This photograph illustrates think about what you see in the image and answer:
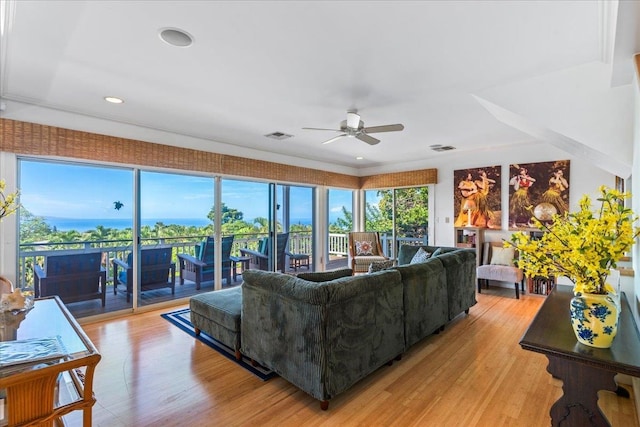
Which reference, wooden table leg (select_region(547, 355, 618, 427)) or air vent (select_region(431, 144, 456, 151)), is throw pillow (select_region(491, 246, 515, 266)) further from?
wooden table leg (select_region(547, 355, 618, 427))

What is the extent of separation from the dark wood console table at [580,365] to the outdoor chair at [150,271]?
437 cm

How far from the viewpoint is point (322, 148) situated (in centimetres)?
544

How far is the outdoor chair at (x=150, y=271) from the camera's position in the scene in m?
4.10

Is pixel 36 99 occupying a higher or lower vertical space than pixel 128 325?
higher

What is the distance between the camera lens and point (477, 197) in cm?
562

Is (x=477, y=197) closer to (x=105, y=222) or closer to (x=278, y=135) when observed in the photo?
(x=278, y=135)

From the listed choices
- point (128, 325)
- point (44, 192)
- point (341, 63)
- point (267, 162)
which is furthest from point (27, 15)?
point (267, 162)

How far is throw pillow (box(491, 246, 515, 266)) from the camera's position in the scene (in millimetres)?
5059

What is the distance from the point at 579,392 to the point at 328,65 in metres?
2.52

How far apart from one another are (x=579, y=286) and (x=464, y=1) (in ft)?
5.17

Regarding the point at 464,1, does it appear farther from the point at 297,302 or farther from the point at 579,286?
the point at 297,302

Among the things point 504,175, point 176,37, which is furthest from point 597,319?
point 504,175

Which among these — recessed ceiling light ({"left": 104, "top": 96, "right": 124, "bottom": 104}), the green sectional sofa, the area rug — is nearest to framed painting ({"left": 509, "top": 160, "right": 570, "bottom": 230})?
the green sectional sofa

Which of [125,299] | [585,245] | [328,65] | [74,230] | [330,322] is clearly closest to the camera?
[585,245]
